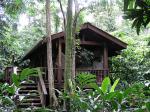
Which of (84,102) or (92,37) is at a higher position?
(92,37)

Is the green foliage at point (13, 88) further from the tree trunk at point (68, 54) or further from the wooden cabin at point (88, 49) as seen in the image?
the wooden cabin at point (88, 49)

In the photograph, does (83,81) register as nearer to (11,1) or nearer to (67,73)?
(67,73)

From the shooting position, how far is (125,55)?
1695cm

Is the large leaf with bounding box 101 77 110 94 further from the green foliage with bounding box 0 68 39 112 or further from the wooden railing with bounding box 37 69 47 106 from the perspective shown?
the wooden railing with bounding box 37 69 47 106

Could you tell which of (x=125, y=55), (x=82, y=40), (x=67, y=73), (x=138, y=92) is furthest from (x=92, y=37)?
(x=138, y=92)

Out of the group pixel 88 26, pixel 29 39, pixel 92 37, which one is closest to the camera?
pixel 88 26

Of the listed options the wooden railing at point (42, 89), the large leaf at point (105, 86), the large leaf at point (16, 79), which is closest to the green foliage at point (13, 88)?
the large leaf at point (16, 79)

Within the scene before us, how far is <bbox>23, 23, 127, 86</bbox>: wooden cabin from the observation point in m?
13.3

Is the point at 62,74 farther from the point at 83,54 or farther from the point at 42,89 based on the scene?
the point at 83,54

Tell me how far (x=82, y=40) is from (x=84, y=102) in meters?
10.8

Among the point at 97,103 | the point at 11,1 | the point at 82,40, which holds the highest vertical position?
the point at 11,1

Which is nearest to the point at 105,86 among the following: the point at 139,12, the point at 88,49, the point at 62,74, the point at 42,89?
the point at 139,12

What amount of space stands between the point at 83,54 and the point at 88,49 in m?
1.31

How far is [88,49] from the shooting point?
15820mm
